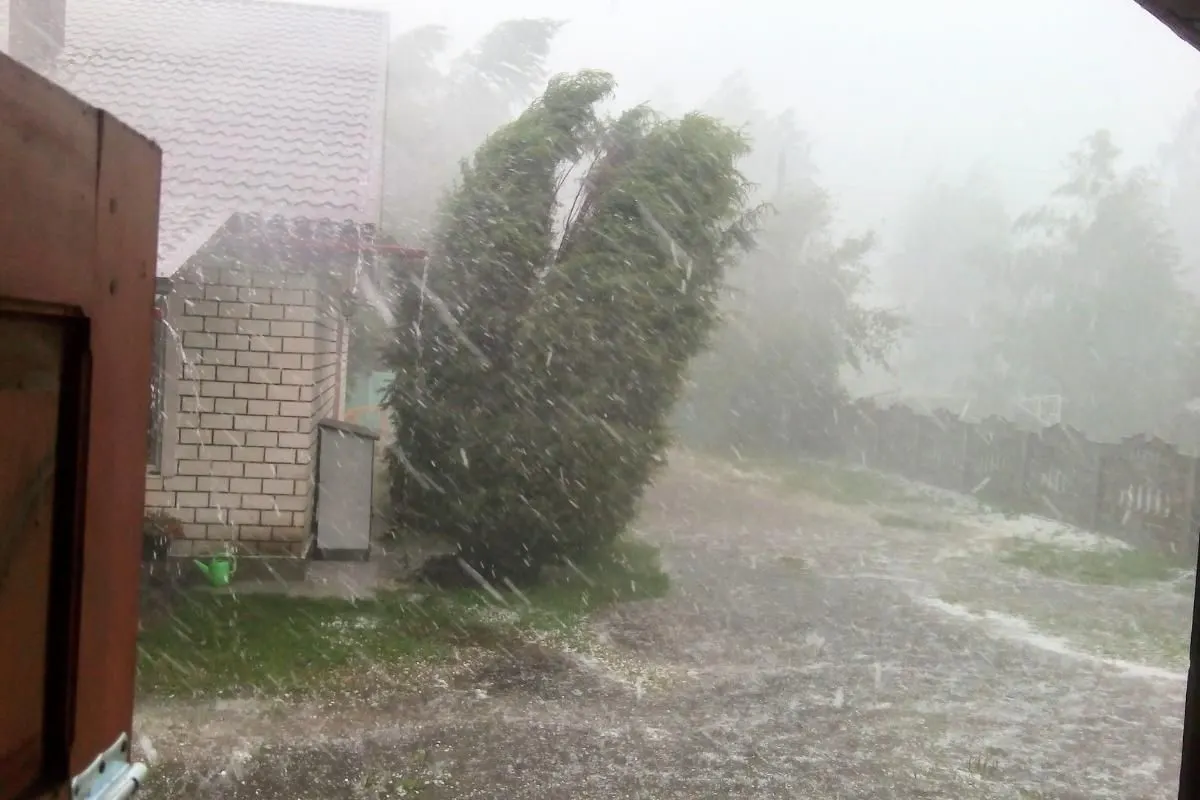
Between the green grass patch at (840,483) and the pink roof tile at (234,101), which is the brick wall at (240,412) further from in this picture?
the green grass patch at (840,483)

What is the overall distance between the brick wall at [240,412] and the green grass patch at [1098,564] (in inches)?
242

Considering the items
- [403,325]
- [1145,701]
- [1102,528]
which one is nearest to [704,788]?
[1145,701]

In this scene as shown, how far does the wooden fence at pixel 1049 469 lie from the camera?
906cm

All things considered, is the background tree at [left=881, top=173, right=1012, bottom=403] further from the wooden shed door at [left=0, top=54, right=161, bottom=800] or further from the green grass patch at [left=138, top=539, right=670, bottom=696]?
the wooden shed door at [left=0, top=54, right=161, bottom=800]

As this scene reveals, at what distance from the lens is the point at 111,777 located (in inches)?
37.7

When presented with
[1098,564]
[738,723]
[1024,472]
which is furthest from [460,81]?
[738,723]

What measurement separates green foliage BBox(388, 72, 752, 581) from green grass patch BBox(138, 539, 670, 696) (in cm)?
57

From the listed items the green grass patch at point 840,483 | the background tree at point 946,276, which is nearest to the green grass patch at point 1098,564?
the green grass patch at point 840,483

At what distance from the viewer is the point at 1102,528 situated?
1013 cm

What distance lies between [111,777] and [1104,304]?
20294mm

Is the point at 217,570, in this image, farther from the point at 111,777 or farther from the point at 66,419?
the point at 66,419

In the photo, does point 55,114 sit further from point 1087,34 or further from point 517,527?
point 1087,34

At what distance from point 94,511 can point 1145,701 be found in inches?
212

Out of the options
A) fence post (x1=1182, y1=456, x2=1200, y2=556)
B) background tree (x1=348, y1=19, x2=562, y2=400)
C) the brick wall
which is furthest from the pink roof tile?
fence post (x1=1182, y1=456, x2=1200, y2=556)
